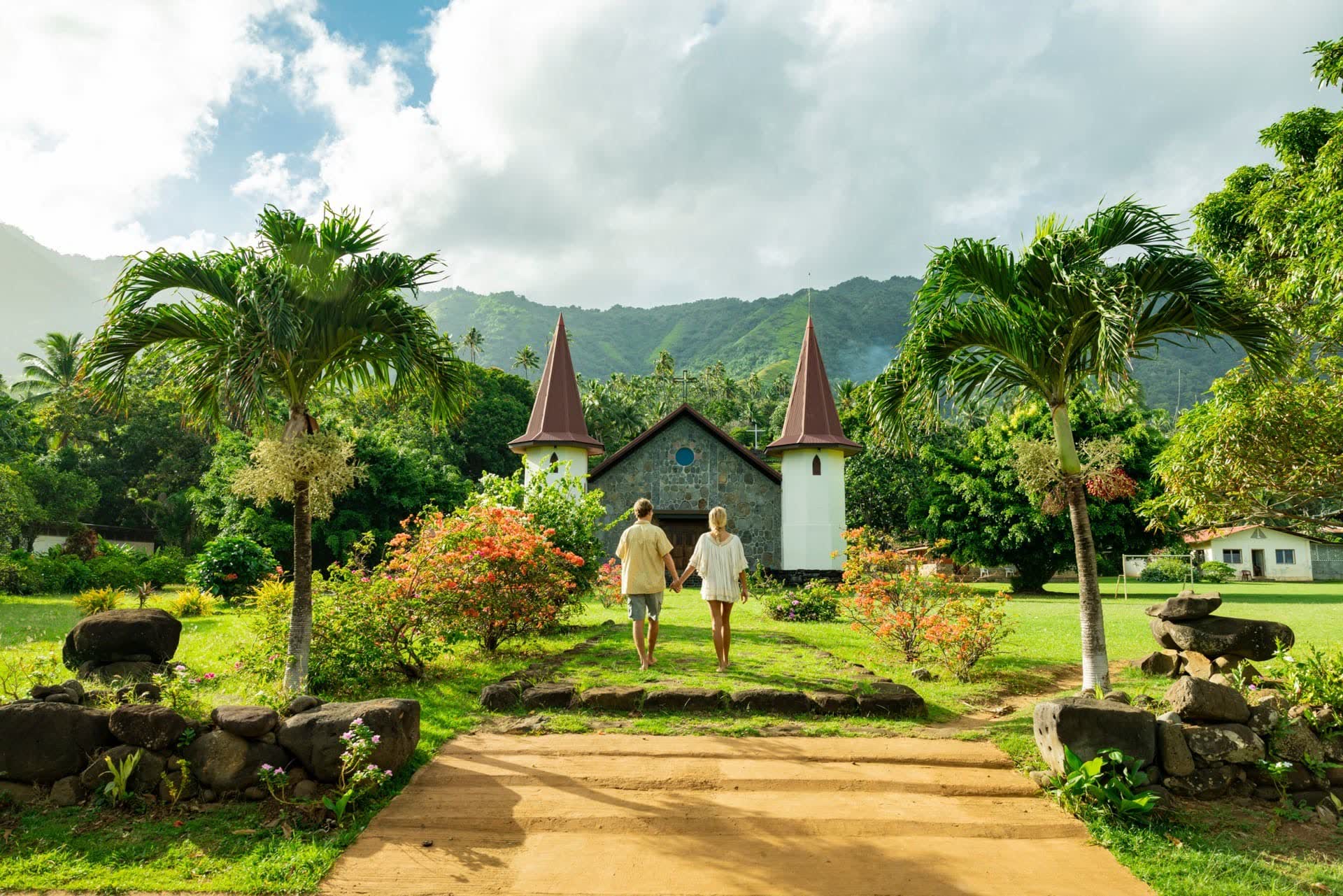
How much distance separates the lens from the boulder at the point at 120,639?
699 centimetres

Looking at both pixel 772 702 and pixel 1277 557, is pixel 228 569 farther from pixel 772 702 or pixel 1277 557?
pixel 1277 557

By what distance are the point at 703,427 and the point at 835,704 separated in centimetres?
1860

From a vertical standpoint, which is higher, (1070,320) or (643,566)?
(1070,320)

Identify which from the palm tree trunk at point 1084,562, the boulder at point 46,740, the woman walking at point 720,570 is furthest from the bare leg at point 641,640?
the boulder at point 46,740

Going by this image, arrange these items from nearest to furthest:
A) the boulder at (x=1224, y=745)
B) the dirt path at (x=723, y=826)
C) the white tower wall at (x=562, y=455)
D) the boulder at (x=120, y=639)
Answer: the dirt path at (x=723, y=826) < the boulder at (x=1224, y=745) < the boulder at (x=120, y=639) < the white tower wall at (x=562, y=455)

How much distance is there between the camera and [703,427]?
24.7m

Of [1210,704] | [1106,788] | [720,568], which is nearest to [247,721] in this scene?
[720,568]

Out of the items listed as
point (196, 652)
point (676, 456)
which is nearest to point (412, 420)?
point (676, 456)

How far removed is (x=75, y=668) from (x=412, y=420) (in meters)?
32.2

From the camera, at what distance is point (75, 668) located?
7012 millimetres

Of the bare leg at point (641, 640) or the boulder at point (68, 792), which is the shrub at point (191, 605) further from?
the boulder at point (68, 792)

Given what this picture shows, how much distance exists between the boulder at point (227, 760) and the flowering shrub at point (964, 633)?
6.25 metres

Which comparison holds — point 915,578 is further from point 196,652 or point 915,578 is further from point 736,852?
point 196,652

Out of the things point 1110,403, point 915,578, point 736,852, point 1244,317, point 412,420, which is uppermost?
point 412,420
